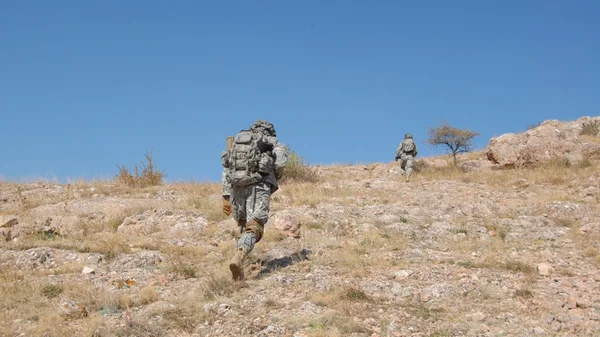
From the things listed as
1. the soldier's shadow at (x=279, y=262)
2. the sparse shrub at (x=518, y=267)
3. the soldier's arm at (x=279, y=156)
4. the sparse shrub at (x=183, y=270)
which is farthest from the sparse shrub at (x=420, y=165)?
the sparse shrub at (x=183, y=270)

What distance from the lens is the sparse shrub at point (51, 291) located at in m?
6.75

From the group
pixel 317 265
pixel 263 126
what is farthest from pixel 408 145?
pixel 263 126

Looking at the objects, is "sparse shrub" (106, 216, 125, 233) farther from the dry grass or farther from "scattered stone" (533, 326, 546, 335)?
"scattered stone" (533, 326, 546, 335)

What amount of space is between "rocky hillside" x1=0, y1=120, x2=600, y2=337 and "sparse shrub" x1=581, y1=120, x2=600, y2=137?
265 inches

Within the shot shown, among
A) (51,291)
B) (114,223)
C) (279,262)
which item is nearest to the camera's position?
(51,291)

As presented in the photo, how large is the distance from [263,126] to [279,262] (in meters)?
2.06

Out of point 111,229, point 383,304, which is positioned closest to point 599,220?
point 383,304

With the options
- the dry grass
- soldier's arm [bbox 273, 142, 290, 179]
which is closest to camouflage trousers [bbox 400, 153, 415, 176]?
the dry grass

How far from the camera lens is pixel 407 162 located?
18.9 metres

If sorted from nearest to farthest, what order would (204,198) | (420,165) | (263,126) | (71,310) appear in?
(71,310) → (263,126) → (204,198) → (420,165)

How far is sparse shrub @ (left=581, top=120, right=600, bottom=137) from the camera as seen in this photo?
20.8 m

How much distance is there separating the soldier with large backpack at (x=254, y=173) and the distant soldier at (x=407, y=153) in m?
11.5

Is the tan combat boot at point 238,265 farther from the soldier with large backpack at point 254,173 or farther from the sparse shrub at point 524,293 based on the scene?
the sparse shrub at point 524,293

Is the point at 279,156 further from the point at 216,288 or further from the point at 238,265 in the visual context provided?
the point at 216,288
